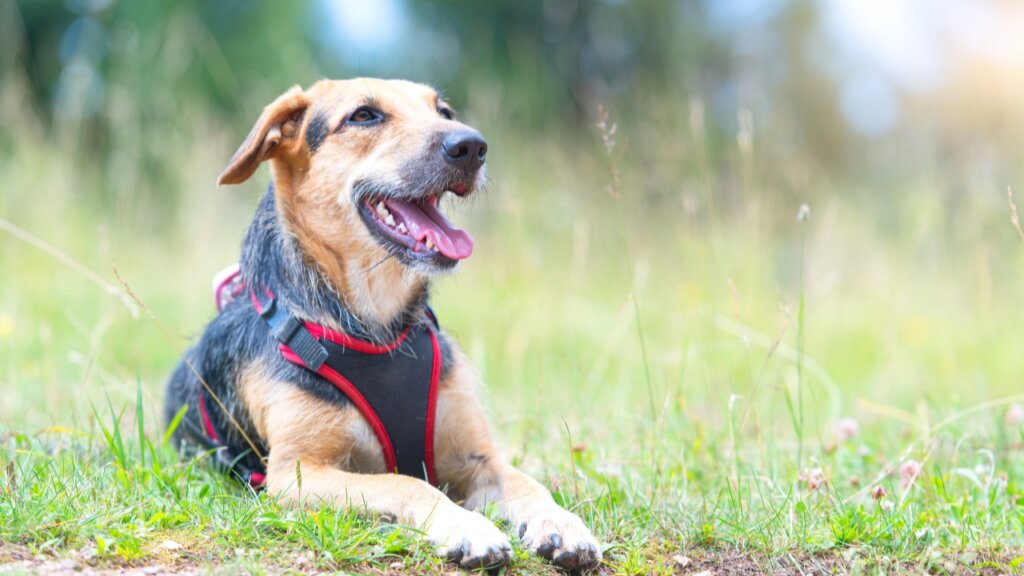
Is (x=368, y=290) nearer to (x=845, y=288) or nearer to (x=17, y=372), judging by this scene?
(x=17, y=372)

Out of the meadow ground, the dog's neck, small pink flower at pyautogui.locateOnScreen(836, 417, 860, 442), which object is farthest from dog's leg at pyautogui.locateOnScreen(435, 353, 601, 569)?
small pink flower at pyautogui.locateOnScreen(836, 417, 860, 442)

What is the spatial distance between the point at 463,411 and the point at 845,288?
5175 mm

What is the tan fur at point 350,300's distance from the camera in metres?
3.04

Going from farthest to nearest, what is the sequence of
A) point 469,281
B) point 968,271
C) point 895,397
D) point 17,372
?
point 469,281
point 968,271
point 895,397
point 17,372

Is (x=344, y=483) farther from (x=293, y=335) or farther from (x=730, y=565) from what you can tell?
(x=730, y=565)

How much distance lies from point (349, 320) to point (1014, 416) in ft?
9.31

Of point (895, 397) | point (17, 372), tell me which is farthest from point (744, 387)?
point (17, 372)

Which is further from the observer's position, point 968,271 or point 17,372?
point 968,271

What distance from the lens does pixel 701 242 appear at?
6.95 meters

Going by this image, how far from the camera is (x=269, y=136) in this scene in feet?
11.4

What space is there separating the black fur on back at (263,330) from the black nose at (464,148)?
0.50 meters

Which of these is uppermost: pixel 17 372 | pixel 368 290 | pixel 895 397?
pixel 368 290

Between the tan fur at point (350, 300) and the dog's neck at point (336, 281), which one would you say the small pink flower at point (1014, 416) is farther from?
the dog's neck at point (336, 281)

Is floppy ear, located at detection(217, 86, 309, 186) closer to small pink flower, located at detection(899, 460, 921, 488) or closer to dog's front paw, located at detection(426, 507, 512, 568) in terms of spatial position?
dog's front paw, located at detection(426, 507, 512, 568)
